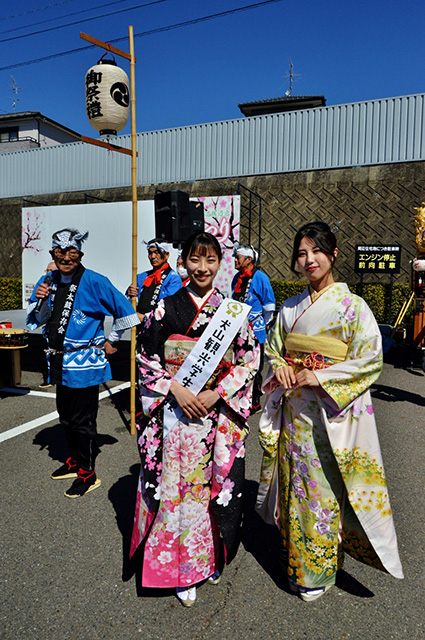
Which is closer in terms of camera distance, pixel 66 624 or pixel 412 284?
pixel 66 624

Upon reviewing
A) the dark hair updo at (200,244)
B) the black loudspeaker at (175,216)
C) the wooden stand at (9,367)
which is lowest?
the wooden stand at (9,367)

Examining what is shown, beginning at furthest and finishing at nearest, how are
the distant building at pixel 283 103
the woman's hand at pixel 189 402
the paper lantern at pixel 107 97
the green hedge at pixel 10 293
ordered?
the distant building at pixel 283 103 → the green hedge at pixel 10 293 → the paper lantern at pixel 107 97 → the woman's hand at pixel 189 402

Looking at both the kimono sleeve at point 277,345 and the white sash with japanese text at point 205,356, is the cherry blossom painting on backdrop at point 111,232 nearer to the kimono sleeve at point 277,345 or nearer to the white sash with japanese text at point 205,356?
the kimono sleeve at point 277,345

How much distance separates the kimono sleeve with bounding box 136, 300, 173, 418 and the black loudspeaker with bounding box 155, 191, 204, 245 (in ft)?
11.8

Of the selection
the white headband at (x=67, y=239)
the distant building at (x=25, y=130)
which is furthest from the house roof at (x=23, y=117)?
the white headband at (x=67, y=239)

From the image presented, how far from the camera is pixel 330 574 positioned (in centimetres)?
218

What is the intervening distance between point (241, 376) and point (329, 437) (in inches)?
20.0

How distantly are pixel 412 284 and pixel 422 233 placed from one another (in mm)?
1083

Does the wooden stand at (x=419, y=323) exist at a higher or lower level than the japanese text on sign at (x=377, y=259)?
lower

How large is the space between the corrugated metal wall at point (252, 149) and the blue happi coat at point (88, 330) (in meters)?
10.3

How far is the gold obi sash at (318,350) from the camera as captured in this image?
7.02ft

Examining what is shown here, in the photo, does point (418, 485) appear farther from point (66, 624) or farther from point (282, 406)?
point (66, 624)

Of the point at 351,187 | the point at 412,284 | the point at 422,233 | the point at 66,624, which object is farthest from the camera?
the point at 351,187

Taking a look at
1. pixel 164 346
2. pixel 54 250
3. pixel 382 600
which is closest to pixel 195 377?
pixel 164 346
